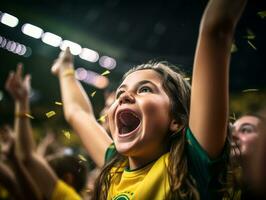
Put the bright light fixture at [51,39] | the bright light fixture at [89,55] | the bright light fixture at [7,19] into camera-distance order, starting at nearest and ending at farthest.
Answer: the bright light fixture at [7,19] < the bright light fixture at [51,39] < the bright light fixture at [89,55]

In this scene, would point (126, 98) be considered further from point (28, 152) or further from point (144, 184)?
point (28, 152)

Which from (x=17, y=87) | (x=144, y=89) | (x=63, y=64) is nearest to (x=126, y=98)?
(x=144, y=89)

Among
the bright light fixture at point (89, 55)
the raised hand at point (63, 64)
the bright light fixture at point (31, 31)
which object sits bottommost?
the raised hand at point (63, 64)

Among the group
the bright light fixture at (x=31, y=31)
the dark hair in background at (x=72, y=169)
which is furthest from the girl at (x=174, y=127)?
the bright light fixture at (x=31, y=31)

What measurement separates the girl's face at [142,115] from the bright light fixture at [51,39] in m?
8.91

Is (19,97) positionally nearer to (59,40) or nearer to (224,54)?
(224,54)

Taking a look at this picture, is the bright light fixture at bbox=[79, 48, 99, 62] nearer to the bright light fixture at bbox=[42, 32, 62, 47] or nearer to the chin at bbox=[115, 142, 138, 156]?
the bright light fixture at bbox=[42, 32, 62, 47]

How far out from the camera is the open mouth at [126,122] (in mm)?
1371

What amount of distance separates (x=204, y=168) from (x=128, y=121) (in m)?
0.41

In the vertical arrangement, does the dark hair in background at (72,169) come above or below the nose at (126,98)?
below

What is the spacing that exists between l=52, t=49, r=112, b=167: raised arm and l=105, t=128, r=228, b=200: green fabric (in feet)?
2.00

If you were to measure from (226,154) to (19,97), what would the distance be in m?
1.43

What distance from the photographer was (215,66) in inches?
40.4

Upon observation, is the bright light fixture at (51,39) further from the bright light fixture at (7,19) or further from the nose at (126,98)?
the nose at (126,98)
